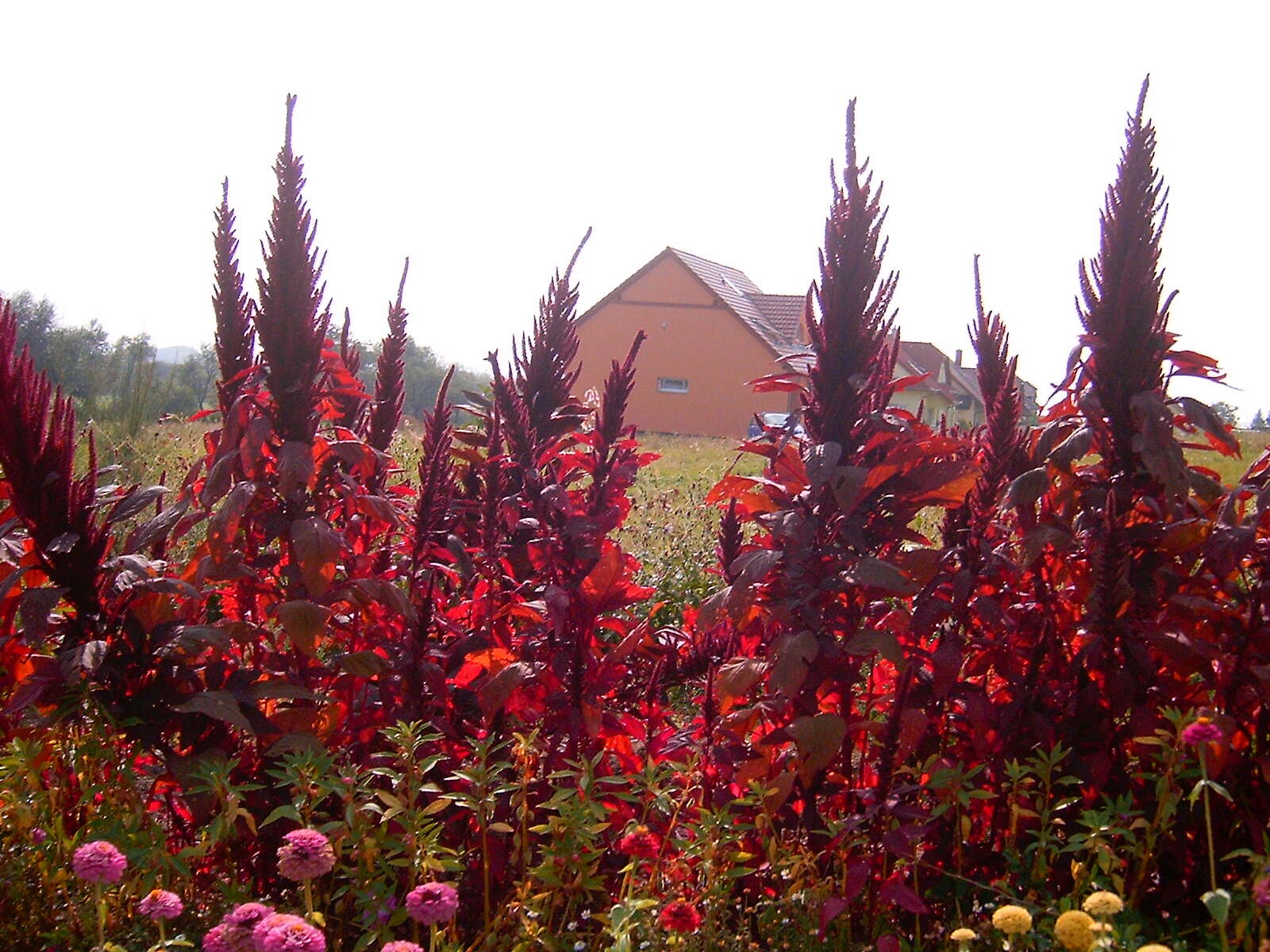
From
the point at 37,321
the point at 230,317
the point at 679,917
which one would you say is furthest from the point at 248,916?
the point at 37,321

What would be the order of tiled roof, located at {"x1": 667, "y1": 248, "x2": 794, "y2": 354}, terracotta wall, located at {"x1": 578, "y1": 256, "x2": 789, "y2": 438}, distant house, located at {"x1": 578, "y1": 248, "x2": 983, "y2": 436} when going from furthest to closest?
1. terracotta wall, located at {"x1": 578, "y1": 256, "x2": 789, "y2": 438}
2. distant house, located at {"x1": 578, "y1": 248, "x2": 983, "y2": 436}
3. tiled roof, located at {"x1": 667, "y1": 248, "x2": 794, "y2": 354}

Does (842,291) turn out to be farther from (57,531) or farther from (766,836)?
(57,531)

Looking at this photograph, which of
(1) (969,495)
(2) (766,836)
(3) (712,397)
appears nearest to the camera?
(2) (766,836)

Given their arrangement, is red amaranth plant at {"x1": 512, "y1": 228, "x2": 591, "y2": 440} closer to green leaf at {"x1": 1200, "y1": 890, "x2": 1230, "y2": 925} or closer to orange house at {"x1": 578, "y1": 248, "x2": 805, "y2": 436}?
green leaf at {"x1": 1200, "y1": 890, "x2": 1230, "y2": 925}

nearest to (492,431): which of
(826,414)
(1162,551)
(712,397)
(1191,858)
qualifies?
(826,414)

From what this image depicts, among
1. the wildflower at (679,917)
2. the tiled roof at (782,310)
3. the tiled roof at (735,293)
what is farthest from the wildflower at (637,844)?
the tiled roof at (782,310)

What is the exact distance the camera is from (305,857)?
146 cm

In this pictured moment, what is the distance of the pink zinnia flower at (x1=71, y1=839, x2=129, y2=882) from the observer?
146 cm

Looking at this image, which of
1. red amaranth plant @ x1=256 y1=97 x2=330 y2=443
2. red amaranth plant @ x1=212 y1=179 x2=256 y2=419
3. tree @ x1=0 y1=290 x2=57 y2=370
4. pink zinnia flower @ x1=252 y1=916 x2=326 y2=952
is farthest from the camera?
tree @ x1=0 y1=290 x2=57 y2=370

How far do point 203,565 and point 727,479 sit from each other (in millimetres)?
1086

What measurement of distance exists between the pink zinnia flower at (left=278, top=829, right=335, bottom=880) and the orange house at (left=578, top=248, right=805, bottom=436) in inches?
1130

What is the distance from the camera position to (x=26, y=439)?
2.10 meters

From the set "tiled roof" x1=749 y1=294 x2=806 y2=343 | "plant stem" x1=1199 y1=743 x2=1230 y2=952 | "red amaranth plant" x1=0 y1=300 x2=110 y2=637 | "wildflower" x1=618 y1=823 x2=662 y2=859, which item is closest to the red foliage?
"red amaranth plant" x1=0 y1=300 x2=110 y2=637

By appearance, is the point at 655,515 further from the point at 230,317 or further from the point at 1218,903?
the point at 1218,903
